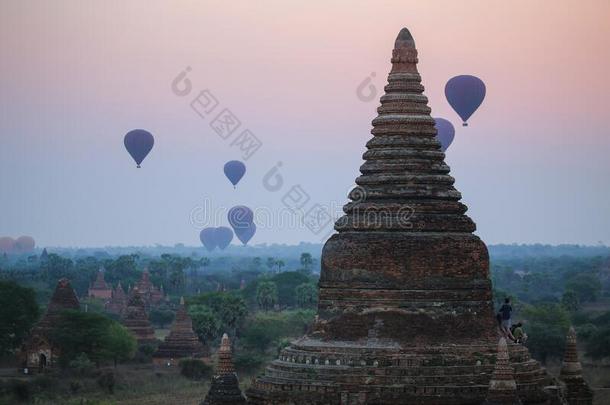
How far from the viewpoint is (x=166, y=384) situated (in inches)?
2815

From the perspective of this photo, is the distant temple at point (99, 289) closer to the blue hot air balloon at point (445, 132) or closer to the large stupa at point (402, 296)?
the blue hot air balloon at point (445, 132)

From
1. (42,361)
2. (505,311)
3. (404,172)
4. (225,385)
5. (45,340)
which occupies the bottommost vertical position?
(225,385)

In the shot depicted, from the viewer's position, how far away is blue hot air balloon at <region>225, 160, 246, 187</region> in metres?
94.1

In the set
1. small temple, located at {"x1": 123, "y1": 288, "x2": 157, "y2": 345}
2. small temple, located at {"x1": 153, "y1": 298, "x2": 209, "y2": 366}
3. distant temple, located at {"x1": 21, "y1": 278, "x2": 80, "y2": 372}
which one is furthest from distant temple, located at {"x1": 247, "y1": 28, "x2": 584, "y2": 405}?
small temple, located at {"x1": 123, "y1": 288, "x2": 157, "y2": 345}

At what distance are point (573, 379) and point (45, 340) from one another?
41.9m

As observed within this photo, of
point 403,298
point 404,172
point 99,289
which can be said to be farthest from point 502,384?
point 99,289

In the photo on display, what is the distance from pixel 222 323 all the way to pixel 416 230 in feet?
197

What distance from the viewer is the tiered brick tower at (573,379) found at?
123 ft

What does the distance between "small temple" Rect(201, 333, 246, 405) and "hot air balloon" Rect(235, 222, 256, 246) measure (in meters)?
88.4

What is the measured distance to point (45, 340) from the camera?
7650 cm

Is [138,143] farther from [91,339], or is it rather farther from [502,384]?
[502,384]

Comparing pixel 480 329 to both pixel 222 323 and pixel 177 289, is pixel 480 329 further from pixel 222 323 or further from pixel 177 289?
pixel 177 289

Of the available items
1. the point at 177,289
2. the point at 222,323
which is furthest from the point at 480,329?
the point at 177,289

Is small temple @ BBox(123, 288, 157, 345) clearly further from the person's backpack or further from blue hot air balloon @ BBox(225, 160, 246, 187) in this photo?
the person's backpack
